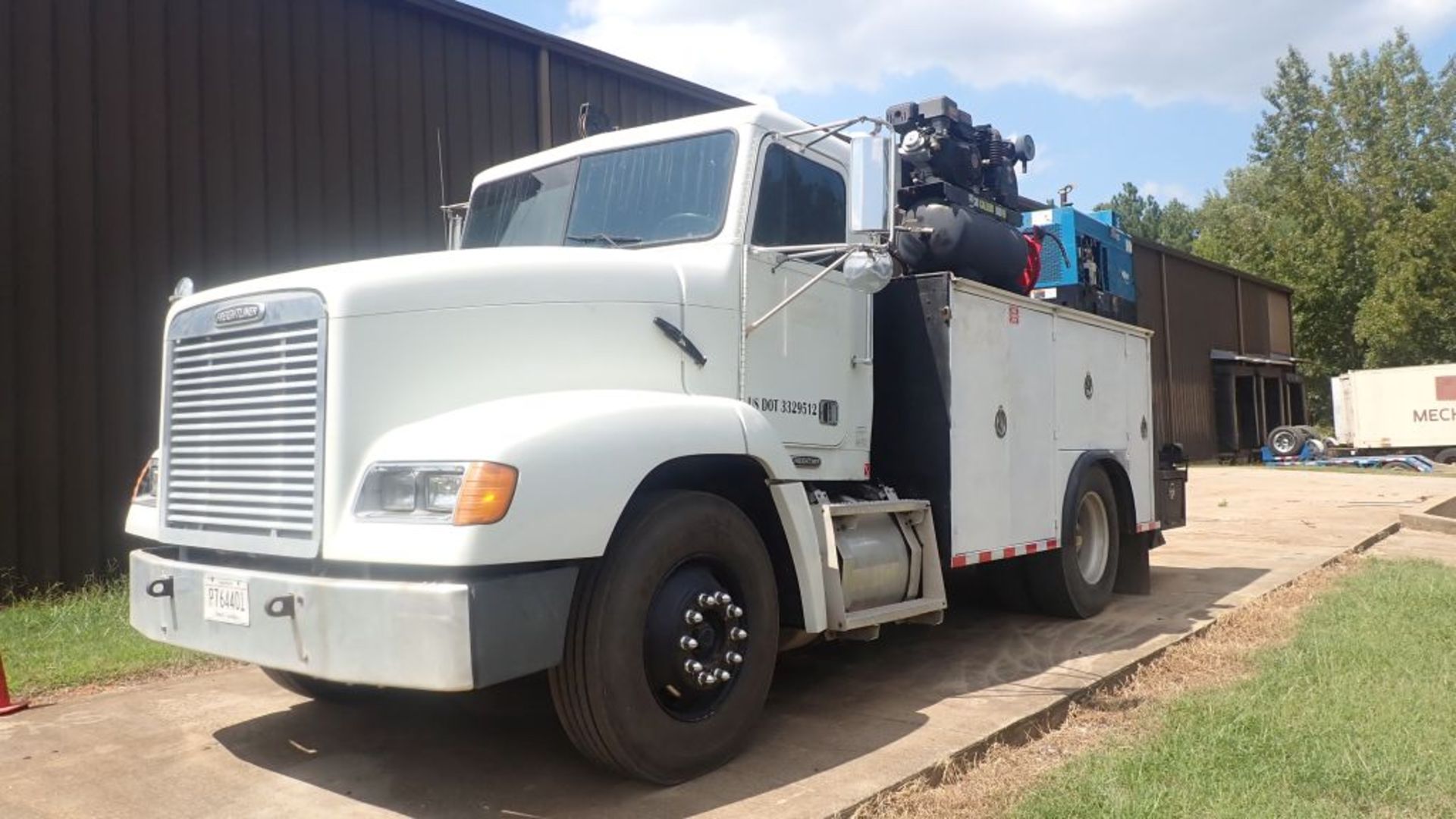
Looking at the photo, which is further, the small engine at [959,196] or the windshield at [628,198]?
the small engine at [959,196]

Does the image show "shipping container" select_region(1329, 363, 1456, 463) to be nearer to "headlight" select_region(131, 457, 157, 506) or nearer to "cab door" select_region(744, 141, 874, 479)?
"cab door" select_region(744, 141, 874, 479)

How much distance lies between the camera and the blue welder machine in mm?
7625

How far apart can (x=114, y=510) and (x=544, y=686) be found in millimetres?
4910

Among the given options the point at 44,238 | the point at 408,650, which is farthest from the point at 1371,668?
the point at 44,238

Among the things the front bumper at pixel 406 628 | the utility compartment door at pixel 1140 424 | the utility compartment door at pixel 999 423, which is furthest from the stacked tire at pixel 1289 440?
the front bumper at pixel 406 628

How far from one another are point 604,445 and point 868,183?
5.50 feet

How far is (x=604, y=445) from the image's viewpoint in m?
3.57

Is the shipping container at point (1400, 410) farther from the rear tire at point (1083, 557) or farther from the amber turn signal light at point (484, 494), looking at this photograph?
the amber turn signal light at point (484, 494)

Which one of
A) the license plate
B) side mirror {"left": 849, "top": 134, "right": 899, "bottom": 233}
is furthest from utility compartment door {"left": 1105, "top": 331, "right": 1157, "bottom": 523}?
the license plate

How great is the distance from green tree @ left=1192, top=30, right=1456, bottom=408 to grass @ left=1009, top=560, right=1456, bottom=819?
3801 cm

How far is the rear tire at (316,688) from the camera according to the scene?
4887 millimetres

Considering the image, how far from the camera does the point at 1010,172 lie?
7.00m

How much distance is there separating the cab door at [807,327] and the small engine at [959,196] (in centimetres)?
68

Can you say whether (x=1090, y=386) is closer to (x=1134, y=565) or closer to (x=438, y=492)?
(x=1134, y=565)
